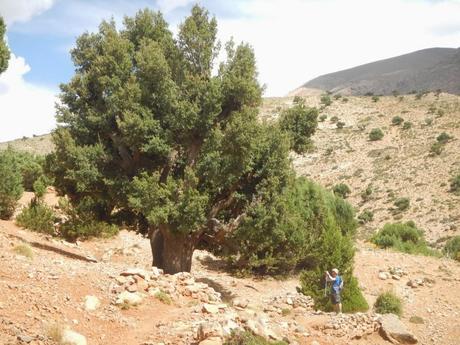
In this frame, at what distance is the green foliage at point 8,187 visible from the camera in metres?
26.0

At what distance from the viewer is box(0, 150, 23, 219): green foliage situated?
26030 mm

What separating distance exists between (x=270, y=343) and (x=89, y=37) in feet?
50.6

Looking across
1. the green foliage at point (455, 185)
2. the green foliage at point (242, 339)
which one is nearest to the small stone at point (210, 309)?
the green foliage at point (242, 339)

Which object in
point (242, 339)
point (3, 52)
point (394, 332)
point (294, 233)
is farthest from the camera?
point (294, 233)

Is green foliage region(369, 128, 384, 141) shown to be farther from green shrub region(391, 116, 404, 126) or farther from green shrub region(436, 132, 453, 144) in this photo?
green shrub region(436, 132, 453, 144)

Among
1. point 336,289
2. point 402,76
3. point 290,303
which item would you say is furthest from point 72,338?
point 402,76

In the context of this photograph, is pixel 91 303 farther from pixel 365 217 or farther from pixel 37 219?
pixel 365 217

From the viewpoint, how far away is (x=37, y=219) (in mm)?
24781

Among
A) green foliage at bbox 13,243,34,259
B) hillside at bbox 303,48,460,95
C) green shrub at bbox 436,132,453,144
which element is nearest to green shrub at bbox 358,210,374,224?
green shrub at bbox 436,132,453,144

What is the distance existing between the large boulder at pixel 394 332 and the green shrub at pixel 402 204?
3866 centimetres

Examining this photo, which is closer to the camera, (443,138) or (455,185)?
(455,185)

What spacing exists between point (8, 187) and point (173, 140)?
43.9ft

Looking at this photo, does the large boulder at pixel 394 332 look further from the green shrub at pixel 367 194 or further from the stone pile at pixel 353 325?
the green shrub at pixel 367 194

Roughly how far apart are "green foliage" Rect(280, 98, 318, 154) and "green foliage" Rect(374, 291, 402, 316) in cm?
726
